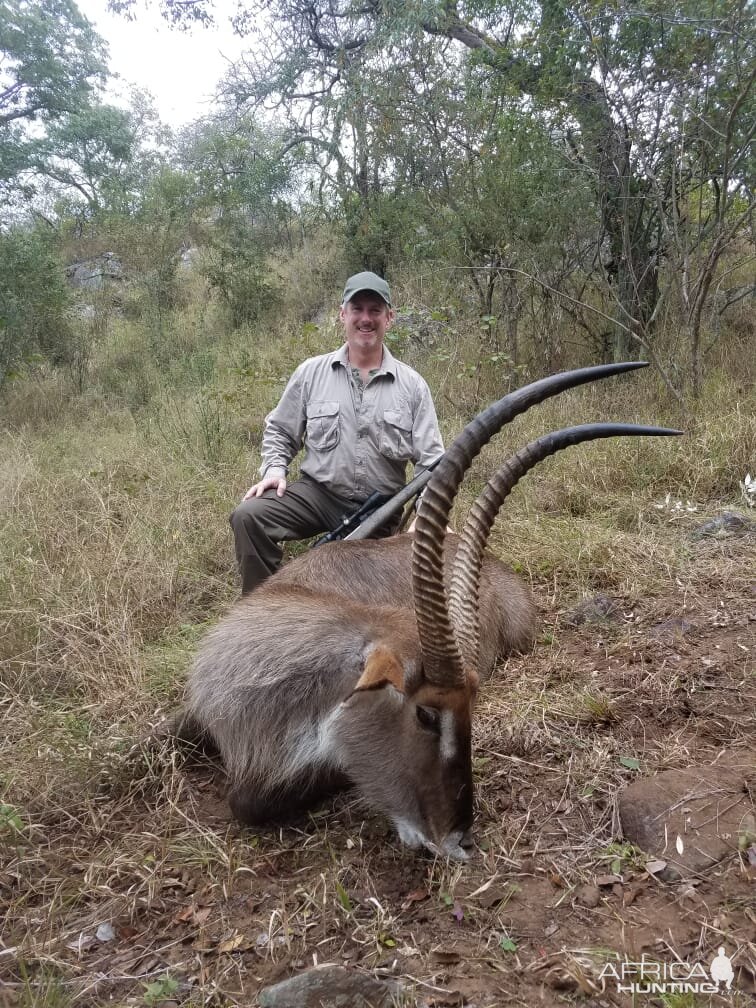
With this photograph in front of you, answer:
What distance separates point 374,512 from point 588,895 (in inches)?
105

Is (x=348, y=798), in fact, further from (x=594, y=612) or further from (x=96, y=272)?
(x=96, y=272)

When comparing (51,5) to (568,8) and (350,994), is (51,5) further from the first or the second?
(350,994)

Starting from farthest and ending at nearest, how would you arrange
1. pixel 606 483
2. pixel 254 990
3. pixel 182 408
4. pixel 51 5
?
1. pixel 51 5
2. pixel 182 408
3. pixel 606 483
4. pixel 254 990

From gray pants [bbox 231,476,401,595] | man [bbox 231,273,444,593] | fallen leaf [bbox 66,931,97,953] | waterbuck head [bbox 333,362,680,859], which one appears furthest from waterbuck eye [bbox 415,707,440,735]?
man [bbox 231,273,444,593]

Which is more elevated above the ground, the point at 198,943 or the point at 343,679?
the point at 343,679

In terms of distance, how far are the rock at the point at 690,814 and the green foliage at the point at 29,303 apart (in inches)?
396

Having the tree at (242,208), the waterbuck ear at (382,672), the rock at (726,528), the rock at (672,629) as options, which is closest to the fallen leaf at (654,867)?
the waterbuck ear at (382,672)

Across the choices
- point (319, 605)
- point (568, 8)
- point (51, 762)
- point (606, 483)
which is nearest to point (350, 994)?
point (319, 605)

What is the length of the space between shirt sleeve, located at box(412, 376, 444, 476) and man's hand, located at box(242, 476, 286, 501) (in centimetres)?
96

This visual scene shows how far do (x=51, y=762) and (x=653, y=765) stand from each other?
8.06 feet

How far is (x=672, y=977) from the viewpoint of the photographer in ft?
5.60

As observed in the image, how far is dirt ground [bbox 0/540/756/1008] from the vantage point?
181 centimetres

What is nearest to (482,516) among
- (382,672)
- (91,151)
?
(382,672)

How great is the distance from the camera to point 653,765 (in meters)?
2.55
